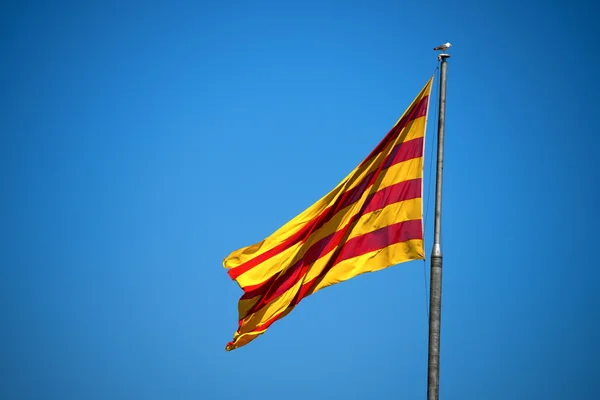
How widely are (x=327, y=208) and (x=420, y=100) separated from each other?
141 inches

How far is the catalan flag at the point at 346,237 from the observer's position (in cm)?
1680

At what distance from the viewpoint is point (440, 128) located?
1546 centimetres

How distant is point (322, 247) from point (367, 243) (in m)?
1.40

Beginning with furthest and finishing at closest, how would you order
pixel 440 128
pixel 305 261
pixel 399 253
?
1. pixel 305 261
2. pixel 399 253
3. pixel 440 128

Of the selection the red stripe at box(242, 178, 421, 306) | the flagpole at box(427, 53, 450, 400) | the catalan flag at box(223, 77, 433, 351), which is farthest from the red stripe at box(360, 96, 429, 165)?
the flagpole at box(427, 53, 450, 400)

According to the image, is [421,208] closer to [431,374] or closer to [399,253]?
[399,253]

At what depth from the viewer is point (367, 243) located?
17.2 meters

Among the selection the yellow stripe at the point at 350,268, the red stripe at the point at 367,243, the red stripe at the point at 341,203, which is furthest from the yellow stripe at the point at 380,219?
the red stripe at the point at 341,203

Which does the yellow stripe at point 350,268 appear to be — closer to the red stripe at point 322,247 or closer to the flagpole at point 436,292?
the red stripe at point 322,247

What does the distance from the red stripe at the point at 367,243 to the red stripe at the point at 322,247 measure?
15.8 inches

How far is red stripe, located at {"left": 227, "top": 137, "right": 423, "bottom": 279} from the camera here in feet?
56.2

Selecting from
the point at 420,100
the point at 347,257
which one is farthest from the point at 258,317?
the point at 420,100

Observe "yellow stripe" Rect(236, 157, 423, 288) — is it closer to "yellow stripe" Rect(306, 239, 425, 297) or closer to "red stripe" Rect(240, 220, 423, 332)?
"red stripe" Rect(240, 220, 423, 332)

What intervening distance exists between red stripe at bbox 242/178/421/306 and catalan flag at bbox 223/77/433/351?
0.02 meters
